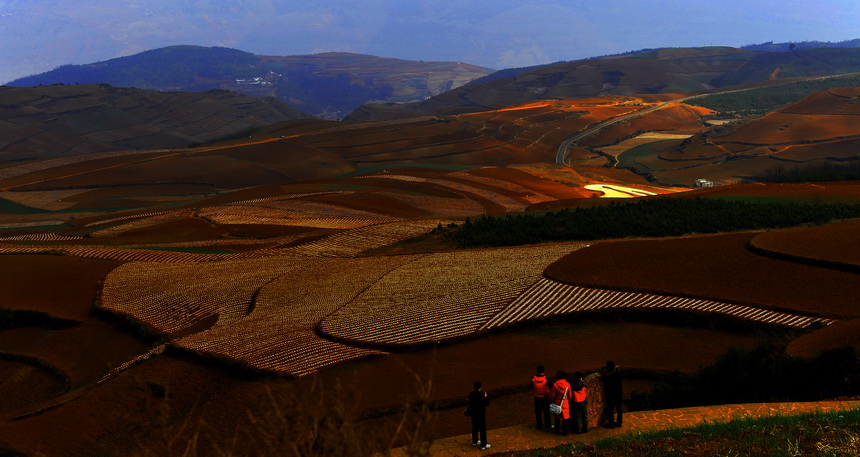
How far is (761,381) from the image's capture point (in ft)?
69.7

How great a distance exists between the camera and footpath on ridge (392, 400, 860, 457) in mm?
17594

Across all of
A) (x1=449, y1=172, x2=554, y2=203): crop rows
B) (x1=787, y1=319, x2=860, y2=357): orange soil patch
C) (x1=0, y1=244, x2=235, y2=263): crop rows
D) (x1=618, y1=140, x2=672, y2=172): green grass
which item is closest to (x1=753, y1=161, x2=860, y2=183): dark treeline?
(x1=618, y1=140, x2=672, y2=172): green grass

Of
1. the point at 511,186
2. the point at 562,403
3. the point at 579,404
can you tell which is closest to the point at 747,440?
the point at 579,404

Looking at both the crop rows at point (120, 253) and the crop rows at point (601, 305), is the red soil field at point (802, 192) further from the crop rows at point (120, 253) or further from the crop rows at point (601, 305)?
the crop rows at point (120, 253)

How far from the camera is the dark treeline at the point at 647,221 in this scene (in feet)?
159

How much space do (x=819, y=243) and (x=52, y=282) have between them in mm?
45114

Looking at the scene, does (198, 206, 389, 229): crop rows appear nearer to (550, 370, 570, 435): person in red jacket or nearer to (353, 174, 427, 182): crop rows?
(353, 174, 427, 182): crop rows

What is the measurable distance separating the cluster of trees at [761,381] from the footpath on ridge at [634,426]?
77.1 inches

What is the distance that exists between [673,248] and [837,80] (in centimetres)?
19398

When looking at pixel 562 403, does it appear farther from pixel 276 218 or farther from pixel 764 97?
pixel 764 97

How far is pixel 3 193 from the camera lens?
104m

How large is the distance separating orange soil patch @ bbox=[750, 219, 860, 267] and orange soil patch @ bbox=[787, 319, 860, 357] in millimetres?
10421

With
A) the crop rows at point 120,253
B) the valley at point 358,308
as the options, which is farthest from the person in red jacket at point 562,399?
the crop rows at point 120,253

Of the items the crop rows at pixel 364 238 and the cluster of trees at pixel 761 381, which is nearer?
the cluster of trees at pixel 761 381
